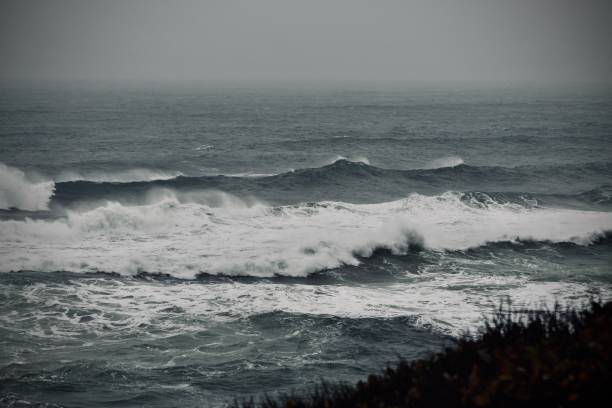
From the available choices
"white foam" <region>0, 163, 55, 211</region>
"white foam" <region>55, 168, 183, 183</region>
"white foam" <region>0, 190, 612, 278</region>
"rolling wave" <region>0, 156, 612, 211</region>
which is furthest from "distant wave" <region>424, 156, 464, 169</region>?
"white foam" <region>0, 163, 55, 211</region>

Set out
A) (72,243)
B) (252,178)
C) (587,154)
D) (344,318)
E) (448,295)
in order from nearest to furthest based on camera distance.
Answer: (344,318)
(448,295)
(72,243)
(252,178)
(587,154)

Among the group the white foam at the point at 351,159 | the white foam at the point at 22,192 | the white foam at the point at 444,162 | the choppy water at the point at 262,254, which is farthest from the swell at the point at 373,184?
the white foam at the point at 351,159

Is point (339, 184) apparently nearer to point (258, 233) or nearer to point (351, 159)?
point (351, 159)

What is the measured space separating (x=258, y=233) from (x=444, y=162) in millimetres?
24163

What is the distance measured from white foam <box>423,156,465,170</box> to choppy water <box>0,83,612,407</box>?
0.24 m

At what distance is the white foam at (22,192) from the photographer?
3328cm

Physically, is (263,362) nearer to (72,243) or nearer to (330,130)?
(72,243)

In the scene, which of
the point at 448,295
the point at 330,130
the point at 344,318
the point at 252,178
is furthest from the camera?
the point at 330,130

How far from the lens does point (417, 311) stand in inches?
702

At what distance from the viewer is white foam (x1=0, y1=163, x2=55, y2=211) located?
109 feet

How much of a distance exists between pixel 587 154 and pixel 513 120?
2913 cm

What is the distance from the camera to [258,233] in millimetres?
28016

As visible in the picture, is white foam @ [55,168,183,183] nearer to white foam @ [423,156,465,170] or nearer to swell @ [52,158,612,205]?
swell @ [52,158,612,205]

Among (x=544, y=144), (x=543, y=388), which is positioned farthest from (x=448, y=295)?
(x=544, y=144)
